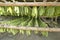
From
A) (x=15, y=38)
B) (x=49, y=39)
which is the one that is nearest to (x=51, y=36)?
(x=49, y=39)

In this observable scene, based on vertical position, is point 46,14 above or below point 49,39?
above

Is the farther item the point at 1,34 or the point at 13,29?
the point at 1,34

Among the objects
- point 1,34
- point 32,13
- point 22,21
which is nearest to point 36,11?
point 32,13

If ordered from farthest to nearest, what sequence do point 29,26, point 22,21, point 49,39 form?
1. point 49,39
2. point 22,21
3. point 29,26

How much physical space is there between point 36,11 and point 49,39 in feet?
1.72

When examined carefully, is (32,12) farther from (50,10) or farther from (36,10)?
(50,10)

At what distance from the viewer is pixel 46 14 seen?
3.49ft

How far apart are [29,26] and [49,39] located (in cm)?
50

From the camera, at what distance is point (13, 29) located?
1.05m

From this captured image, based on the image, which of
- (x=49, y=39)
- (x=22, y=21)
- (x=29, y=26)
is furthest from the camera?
(x=49, y=39)

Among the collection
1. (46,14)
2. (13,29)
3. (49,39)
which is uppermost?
(46,14)

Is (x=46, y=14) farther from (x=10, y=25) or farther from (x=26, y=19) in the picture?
(x=10, y=25)

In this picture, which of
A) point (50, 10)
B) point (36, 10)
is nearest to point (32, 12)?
point (36, 10)

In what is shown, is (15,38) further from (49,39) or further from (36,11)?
(36,11)
